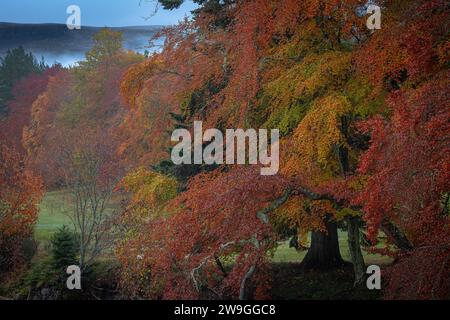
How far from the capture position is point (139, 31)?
64.2 m

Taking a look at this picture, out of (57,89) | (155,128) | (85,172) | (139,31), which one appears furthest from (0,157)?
(139,31)

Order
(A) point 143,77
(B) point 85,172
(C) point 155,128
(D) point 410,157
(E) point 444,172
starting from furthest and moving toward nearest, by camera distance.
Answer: (B) point 85,172 → (C) point 155,128 → (A) point 143,77 → (D) point 410,157 → (E) point 444,172

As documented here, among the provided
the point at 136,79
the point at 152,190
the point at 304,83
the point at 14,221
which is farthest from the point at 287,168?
the point at 14,221

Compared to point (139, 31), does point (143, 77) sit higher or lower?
lower

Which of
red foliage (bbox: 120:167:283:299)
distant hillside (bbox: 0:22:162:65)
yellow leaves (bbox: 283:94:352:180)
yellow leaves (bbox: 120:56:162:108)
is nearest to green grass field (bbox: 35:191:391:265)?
yellow leaves (bbox: 120:56:162:108)

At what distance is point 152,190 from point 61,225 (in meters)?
12.6

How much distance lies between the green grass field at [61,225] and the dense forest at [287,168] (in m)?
2.83

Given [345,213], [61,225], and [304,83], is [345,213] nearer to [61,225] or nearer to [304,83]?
[304,83]

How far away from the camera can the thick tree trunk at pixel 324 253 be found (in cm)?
1482

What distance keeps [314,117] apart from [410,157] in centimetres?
266

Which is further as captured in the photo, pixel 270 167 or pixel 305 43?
pixel 305 43

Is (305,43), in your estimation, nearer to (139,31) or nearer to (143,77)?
(143,77)

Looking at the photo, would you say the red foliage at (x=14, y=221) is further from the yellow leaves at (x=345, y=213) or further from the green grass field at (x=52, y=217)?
the yellow leaves at (x=345, y=213)
